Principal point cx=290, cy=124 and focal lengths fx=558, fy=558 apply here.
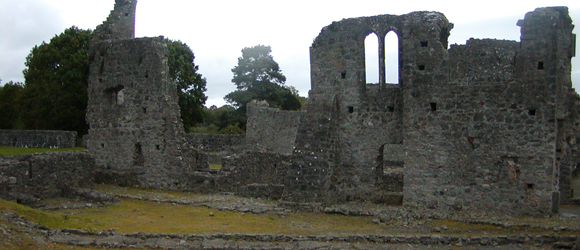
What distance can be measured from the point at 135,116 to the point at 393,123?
426 inches

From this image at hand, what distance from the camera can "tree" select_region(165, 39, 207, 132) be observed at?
45.5m

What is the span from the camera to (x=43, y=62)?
135 ft

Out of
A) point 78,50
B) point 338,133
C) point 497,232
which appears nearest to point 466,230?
point 497,232

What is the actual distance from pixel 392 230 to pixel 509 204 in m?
4.42

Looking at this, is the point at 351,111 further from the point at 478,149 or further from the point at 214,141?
the point at 214,141

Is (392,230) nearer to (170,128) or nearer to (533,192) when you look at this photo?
(533,192)

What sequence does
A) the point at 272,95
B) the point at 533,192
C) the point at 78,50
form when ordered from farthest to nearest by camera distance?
the point at 272,95
the point at 78,50
the point at 533,192

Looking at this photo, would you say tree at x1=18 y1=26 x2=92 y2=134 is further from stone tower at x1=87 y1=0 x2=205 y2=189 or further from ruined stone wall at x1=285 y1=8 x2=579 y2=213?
ruined stone wall at x1=285 y1=8 x2=579 y2=213

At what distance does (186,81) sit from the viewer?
→ 47.0 metres

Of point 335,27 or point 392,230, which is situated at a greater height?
point 335,27

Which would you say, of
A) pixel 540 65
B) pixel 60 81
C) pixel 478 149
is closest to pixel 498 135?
pixel 478 149

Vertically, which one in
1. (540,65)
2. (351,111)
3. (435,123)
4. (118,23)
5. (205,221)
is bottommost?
(205,221)

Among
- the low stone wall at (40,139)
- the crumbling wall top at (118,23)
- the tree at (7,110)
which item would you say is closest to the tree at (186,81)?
the low stone wall at (40,139)

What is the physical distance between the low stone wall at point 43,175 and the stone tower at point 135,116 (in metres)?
2.00
